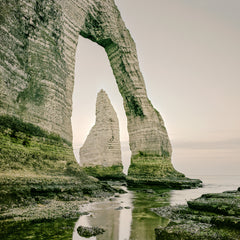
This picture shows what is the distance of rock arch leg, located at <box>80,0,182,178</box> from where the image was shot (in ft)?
55.0

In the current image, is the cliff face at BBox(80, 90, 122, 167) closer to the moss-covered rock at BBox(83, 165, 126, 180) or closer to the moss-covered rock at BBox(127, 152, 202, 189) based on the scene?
the moss-covered rock at BBox(83, 165, 126, 180)

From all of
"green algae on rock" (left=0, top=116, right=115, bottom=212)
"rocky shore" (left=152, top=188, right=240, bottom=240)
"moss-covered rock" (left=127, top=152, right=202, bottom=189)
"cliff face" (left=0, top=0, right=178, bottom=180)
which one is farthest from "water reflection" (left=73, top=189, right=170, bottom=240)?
"moss-covered rock" (left=127, top=152, right=202, bottom=189)

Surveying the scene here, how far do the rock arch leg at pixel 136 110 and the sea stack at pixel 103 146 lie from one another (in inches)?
341

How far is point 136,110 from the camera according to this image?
18.8 meters

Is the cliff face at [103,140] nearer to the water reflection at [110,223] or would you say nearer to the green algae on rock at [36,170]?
the green algae on rock at [36,170]

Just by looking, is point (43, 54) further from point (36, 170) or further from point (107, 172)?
point (107, 172)

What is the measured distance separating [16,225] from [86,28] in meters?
12.1

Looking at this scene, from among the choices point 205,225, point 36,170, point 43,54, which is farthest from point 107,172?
point 205,225

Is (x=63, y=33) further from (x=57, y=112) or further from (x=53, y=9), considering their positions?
(x=57, y=112)

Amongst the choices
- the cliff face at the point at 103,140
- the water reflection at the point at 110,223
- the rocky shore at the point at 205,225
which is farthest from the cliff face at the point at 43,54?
the cliff face at the point at 103,140

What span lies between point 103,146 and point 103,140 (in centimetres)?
80

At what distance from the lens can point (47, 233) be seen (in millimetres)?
3125

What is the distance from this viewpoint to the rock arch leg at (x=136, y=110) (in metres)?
16.8

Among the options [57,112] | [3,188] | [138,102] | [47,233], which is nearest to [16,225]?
[47,233]
